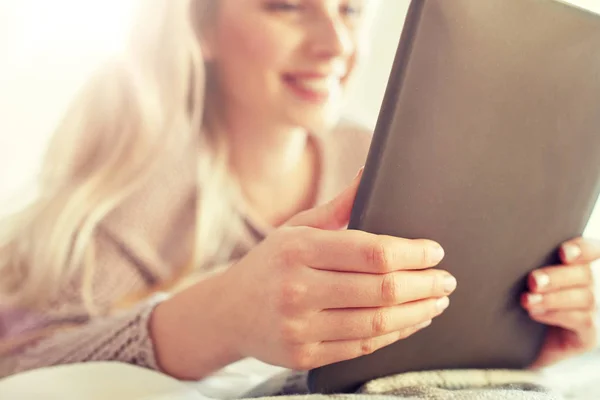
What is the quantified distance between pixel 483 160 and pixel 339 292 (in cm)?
14

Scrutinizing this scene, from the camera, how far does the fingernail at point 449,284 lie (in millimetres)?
347

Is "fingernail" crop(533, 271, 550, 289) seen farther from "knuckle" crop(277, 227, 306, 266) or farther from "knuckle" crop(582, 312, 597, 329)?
"knuckle" crop(277, 227, 306, 266)

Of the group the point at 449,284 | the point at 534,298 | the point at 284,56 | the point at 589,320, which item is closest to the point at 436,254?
the point at 449,284

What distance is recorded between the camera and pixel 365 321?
332 mm

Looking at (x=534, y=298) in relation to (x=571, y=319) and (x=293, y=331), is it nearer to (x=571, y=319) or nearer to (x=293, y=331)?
(x=571, y=319)

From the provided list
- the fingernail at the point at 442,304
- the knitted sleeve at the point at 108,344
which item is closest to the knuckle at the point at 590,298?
the fingernail at the point at 442,304

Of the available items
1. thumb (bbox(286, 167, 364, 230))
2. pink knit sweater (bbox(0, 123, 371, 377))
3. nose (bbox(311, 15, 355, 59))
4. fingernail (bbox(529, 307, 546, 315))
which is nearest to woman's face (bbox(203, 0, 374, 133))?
nose (bbox(311, 15, 355, 59))

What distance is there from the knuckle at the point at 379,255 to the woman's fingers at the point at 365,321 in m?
0.04

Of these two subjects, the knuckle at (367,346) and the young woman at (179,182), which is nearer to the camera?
the knuckle at (367,346)

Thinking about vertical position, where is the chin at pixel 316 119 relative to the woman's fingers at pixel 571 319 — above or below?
above

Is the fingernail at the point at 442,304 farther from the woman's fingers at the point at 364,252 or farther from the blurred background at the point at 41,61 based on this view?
the blurred background at the point at 41,61

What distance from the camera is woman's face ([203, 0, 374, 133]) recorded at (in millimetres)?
671

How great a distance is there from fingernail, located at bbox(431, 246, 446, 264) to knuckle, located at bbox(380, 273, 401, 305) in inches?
1.3

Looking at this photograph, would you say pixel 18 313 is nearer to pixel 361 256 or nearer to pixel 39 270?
pixel 39 270
